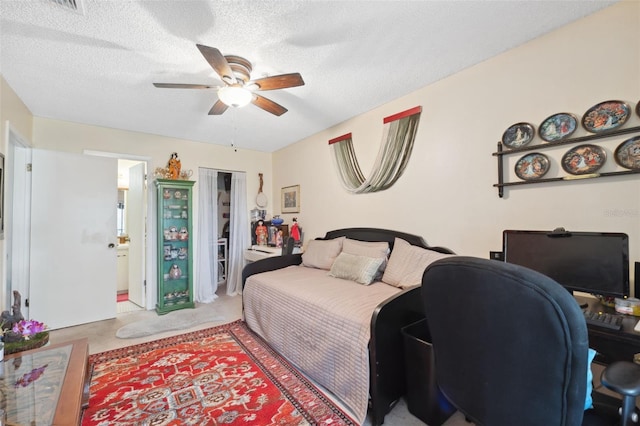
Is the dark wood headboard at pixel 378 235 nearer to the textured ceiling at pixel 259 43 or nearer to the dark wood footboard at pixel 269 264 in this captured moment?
the dark wood footboard at pixel 269 264

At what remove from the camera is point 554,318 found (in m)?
0.74

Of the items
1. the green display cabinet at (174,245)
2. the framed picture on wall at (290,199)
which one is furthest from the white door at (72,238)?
the framed picture on wall at (290,199)

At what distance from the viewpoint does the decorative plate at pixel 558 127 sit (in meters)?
1.75

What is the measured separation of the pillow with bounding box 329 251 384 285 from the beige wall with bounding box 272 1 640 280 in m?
0.53

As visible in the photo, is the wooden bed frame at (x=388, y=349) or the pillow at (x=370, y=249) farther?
the pillow at (x=370, y=249)

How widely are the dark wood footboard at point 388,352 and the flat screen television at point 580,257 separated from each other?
0.74 metres

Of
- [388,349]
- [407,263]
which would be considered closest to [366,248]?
[407,263]

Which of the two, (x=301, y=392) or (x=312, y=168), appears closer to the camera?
(x=301, y=392)

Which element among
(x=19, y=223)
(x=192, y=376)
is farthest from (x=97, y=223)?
(x=192, y=376)

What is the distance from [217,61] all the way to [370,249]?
2.08m

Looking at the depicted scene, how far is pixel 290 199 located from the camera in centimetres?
447

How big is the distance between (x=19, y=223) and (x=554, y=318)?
4522mm

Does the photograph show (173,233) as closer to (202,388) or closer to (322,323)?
(202,388)

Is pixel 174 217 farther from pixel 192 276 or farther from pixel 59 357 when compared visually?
pixel 59 357
